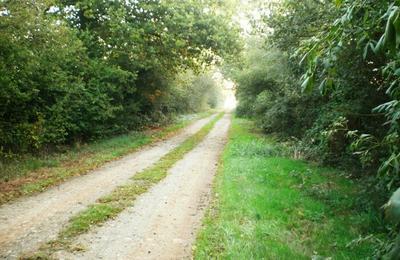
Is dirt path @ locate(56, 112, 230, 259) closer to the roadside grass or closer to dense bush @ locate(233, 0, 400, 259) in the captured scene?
the roadside grass

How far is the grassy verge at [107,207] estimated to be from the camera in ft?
20.6

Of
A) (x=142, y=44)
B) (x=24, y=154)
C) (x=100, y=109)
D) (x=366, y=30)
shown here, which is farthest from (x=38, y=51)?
(x=366, y=30)

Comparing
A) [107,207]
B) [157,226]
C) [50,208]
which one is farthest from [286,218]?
[50,208]

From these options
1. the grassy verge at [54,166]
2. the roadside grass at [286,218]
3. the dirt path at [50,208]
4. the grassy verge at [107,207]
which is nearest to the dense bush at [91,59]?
the grassy verge at [54,166]

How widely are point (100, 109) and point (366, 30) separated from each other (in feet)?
51.9

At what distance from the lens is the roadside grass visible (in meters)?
6.05

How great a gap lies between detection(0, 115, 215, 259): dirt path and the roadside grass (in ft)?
9.48

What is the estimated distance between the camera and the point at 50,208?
8305 millimetres

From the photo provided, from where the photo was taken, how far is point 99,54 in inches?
773

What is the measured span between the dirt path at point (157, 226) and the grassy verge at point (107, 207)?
0.20m

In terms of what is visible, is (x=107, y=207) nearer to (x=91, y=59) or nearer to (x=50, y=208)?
(x=50, y=208)

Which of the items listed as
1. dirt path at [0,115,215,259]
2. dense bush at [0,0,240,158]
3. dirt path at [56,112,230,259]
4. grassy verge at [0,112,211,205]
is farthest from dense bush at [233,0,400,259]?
grassy verge at [0,112,211,205]

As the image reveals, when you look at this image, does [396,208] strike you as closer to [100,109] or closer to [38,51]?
[38,51]

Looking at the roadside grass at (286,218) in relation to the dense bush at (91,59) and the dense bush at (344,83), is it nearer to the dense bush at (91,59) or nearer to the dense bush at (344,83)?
the dense bush at (344,83)
